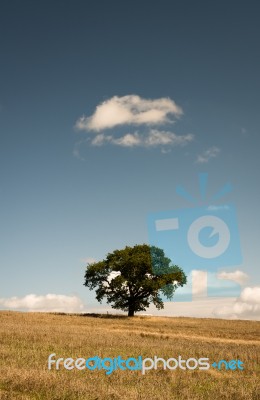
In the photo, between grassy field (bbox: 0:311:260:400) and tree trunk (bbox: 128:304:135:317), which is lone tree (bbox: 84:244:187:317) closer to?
tree trunk (bbox: 128:304:135:317)

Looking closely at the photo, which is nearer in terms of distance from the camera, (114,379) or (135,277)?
(114,379)

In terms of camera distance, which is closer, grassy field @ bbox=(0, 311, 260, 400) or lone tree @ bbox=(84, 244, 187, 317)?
grassy field @ bbox=(0, 311, 260, 400)

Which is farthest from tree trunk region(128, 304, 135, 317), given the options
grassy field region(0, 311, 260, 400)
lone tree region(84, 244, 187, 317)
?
grassy field region(0, 311, 260, 400)

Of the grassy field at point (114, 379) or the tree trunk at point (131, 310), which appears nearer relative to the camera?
the grassy field at point (114, 379)

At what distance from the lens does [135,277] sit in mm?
57281

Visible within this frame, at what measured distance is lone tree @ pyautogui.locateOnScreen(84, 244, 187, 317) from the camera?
187ft

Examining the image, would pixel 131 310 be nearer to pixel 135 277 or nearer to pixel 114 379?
pixel 135 277

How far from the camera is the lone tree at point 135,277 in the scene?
187ft

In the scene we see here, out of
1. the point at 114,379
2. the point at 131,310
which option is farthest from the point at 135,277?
the point at 114,379

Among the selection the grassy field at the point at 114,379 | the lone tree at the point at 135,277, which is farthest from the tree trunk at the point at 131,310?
the grassy field at the point at 114,379

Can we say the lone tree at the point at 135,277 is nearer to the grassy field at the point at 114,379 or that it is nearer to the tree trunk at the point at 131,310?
the tree trunk at the point at 131,310

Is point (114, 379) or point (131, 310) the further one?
point (131, 310)

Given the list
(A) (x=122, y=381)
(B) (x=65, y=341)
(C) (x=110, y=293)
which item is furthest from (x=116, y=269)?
(A) (x=122, y=381)

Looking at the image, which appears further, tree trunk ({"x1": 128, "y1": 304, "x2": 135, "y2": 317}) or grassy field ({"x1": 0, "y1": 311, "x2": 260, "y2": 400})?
tree trunk ({"x1": 128, "y1": 304, "x2": 135, "y2": 317})
